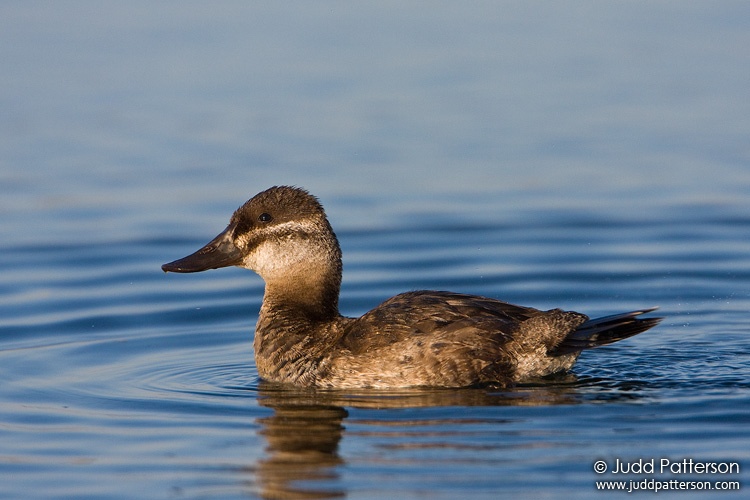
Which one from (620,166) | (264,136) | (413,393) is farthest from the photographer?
(264,136)

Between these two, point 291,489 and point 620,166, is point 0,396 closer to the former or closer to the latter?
point 291,489

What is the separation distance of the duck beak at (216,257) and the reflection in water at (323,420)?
0.96 meters

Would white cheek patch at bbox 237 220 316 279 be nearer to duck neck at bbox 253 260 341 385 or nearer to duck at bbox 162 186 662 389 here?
duck at bbox 162 186 662 389

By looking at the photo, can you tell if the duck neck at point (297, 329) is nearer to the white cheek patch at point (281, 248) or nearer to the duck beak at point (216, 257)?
the white cheek patch at point (281, 248)

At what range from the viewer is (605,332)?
7.60m

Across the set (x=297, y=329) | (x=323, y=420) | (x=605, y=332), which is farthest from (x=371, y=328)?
(x=605, y=332)

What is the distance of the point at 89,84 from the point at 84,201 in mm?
4113

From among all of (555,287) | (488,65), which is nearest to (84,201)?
(555,287)

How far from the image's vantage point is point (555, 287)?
34.1 feet

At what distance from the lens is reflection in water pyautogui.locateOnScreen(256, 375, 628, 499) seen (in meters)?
6.27

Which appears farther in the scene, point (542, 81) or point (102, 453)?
point (542, 81)

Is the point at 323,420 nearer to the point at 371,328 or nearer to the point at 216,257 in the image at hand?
the point at 371,328

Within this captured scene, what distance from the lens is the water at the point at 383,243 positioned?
6.59m

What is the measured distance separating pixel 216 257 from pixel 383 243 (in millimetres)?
3248
